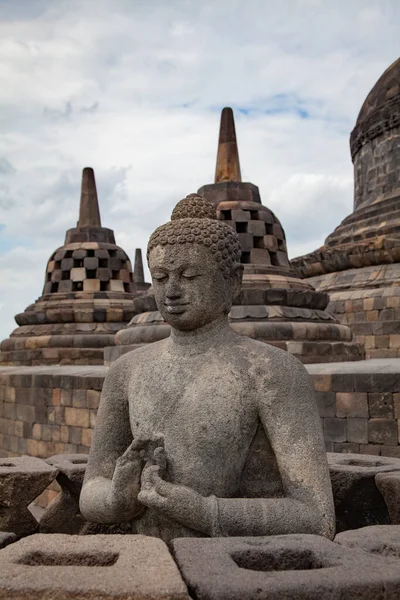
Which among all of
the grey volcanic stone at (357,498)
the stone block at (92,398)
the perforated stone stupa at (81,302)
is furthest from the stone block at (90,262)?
the grey volcanic stone at (357,498)

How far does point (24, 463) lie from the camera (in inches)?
130

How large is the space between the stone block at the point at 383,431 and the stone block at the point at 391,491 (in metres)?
3.20

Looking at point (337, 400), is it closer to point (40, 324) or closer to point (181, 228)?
point (181, 228)

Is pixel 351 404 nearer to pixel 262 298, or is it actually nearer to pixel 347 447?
pixel 347 447

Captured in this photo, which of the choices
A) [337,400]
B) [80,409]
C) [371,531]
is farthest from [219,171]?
[371,531]

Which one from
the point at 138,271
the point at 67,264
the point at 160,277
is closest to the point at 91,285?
the point at 67,264

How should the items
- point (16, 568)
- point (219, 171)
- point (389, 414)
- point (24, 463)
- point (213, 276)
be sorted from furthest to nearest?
1. point (219, 171)
2. point (389, 414)
3. point (24, 463)
4. point (213, 276)
5. point (16, 568)

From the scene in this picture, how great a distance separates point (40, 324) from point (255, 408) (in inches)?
483

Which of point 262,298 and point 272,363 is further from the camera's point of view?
point 262,298

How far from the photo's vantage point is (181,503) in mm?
2178

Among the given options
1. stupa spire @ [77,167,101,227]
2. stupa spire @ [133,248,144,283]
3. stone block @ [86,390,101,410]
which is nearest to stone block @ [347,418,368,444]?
stone block @ [86,390,101,410]

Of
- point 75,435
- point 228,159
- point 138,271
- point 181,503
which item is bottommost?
point 75,435

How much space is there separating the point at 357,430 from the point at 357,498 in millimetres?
3276

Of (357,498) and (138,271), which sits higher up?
(138,271)
